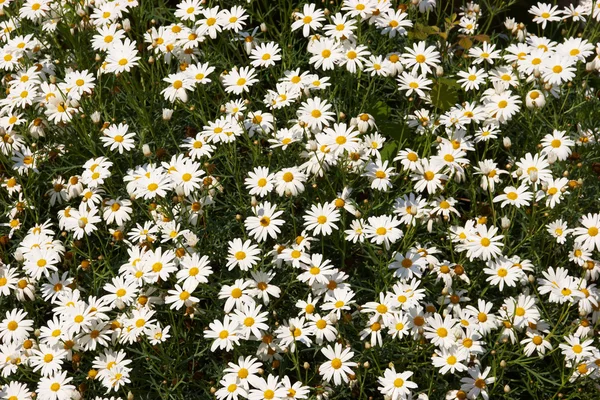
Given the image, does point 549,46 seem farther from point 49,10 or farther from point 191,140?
point 49,10

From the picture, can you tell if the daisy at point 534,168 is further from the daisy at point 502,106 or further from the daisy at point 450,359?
the daisy at point 450,359

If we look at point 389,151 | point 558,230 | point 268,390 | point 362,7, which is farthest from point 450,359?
point 362,7

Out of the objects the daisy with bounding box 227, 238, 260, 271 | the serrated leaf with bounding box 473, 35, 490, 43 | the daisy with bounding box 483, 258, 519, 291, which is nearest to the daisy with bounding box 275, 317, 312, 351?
the daisy with bounding box 227, 238, 260, 271

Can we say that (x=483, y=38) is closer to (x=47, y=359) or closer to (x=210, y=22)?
(x=210, y=22)

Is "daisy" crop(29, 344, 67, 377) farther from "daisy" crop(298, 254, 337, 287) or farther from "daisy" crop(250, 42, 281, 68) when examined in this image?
"daisy" crop(250, 42, 281, 68)

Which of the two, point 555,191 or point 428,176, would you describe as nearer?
point 555,191

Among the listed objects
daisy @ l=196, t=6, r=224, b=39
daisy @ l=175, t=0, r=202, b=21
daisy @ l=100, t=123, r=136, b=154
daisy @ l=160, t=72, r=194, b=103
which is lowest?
daisy @ l=100, t=123, r=136, b=154
